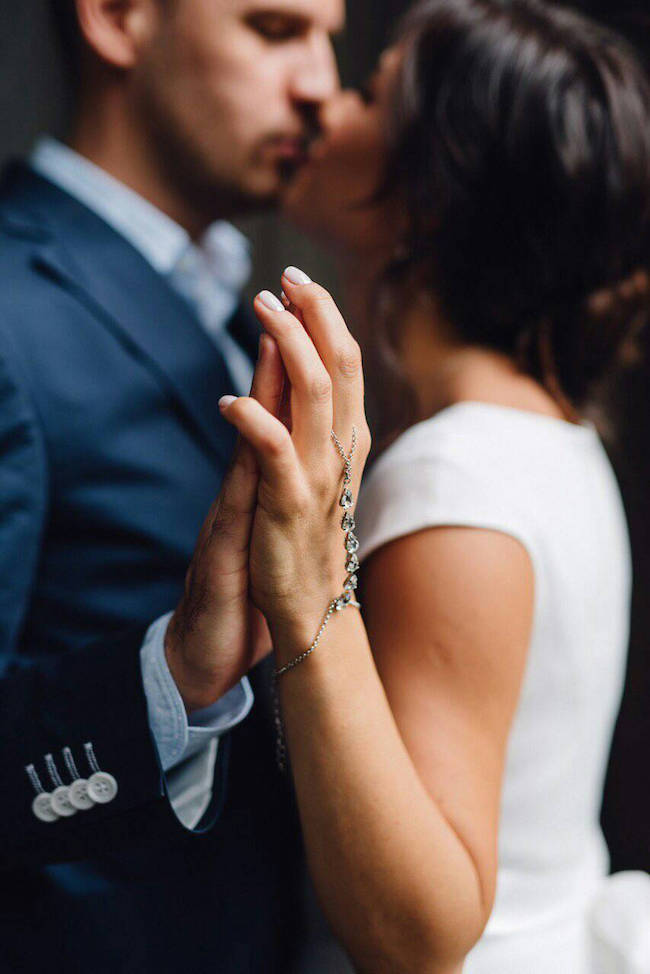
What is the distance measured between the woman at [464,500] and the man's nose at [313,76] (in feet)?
0.15

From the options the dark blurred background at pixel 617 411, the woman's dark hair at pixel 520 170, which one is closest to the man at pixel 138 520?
the woman's dark hair at pixel 520 170

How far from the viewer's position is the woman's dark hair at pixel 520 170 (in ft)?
3.26

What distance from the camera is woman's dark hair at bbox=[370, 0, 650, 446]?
0.99m

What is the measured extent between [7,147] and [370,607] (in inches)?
61.6

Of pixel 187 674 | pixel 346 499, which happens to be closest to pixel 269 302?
pixel 346 499

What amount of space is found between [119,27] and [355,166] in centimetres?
34

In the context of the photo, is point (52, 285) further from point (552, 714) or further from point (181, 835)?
point (552, 714)

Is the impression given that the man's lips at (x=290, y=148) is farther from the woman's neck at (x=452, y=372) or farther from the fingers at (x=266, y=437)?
the fingers at (x=266, y=437)

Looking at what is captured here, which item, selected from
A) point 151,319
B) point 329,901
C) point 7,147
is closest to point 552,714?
point 329,901

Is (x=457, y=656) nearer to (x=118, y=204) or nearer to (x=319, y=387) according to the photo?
(x=319, y=387)

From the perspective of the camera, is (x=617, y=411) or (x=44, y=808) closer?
(x=44, y=808)

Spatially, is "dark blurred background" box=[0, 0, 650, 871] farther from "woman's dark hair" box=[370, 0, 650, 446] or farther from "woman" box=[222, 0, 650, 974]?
"woman's dark hair" box=[370, 0, 650, 446]

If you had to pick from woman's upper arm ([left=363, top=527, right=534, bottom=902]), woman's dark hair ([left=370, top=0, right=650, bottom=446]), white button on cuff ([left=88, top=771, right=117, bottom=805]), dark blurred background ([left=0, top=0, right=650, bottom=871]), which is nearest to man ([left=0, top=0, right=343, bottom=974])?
white button on cuff ([left=88, top=771, right=117, bottom=805])

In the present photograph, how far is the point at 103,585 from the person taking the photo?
94 cm
